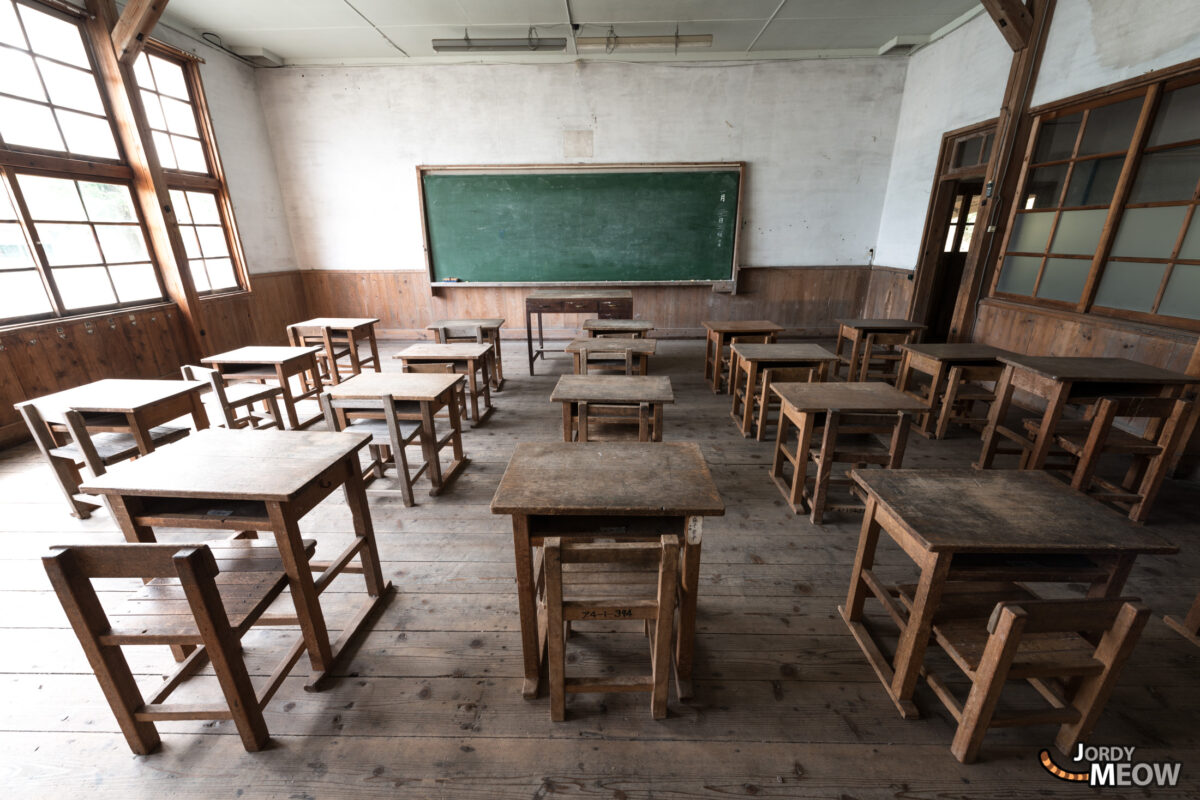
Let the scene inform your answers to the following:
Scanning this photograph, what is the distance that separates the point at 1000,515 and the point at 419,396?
7.96 feet

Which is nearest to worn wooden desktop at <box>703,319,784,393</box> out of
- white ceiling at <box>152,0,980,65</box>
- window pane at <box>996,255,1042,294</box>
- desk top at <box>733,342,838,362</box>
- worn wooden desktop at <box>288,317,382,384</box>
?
desk top at <box>733,342,838,362</box>

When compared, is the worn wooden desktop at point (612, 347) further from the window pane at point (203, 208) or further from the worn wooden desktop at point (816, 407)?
the window pane at point (203, 208)

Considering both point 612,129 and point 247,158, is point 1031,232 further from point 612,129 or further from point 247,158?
point 247,158

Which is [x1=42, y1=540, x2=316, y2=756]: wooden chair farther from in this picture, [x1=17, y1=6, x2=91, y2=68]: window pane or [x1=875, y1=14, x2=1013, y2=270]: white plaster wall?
[x1=875, y1=14, x2=1013, y2=270]: white plaster wall

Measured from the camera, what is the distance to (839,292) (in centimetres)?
645

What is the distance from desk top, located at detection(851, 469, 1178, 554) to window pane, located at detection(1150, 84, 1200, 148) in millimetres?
3074

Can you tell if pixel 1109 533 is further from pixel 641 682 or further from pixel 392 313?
pixel 392 313

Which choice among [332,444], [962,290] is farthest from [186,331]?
[962,290]

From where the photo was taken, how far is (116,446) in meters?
2.53

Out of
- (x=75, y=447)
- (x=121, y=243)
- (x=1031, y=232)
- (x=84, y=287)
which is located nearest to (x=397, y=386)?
(x=75, y=447)

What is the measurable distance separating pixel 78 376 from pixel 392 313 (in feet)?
11.0

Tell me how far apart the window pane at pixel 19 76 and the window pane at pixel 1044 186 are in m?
8.21

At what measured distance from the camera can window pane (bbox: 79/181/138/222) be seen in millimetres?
4047

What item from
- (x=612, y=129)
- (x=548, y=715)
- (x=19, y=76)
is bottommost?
(x=548, y=715)
